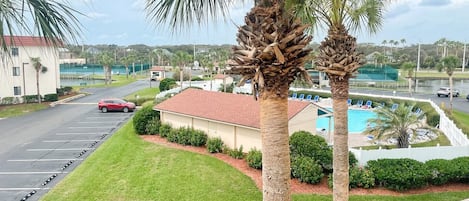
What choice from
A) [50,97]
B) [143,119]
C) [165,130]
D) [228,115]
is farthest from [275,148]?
[50,97]

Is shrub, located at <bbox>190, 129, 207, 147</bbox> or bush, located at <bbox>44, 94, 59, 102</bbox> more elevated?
bush, located at <bbox>44, 94, 59, 102</bbox>

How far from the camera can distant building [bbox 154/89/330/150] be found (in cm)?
1923

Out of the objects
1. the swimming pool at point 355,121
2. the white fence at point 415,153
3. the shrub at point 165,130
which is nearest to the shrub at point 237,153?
the white fence at point 415,153

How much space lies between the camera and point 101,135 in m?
25.5

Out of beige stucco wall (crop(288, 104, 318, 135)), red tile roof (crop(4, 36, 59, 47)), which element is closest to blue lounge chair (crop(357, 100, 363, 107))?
beige stucco wall (crop(288, 104, 318, 135))

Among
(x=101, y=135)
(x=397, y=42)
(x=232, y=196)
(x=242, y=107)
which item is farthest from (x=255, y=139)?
(x=397, y=42)

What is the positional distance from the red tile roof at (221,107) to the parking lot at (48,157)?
515cm

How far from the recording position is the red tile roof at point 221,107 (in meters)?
19.8

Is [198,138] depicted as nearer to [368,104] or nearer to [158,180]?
[158,180]

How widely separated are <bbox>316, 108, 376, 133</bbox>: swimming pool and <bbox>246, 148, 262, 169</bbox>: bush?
11.0 m

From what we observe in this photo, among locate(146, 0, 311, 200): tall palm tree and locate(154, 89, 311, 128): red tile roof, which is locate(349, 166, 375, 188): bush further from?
locate(146, 0, 311, 200): tall palm tree

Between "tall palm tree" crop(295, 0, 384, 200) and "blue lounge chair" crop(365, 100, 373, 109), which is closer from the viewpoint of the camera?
"tall palm tree" crop(295, 0, 384, 200)

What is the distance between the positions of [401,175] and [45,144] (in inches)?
746

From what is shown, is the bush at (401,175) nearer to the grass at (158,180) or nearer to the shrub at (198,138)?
the grass at (158,180)
